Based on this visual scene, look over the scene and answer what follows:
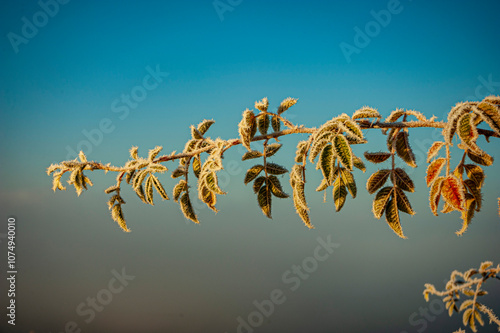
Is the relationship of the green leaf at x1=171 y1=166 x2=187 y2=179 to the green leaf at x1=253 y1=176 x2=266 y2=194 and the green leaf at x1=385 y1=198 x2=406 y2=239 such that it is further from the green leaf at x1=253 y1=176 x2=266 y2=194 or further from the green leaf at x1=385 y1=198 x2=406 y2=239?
the green leaf at x1=385 y1=198 x2=406 y2=239

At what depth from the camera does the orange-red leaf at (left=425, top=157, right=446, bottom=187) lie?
1.02m

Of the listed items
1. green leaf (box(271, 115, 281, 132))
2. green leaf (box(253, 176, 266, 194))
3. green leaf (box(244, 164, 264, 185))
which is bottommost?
green leaf (box(253, 176, 266, 194))

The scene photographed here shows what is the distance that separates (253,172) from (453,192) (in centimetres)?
64

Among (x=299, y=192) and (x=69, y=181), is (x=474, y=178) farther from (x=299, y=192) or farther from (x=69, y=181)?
(x=69, y=181)

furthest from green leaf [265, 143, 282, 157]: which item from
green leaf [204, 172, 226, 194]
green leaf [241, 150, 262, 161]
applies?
green leaf [204, 172, 226, 194]

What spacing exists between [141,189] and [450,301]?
2257 millimetres

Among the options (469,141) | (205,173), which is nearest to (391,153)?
(469,141)

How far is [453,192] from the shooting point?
0.92 m

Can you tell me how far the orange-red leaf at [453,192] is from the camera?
0.90 meters

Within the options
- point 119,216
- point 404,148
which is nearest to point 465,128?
point 404,148

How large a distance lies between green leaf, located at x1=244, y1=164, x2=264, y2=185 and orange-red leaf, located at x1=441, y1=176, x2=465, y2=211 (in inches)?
23.2

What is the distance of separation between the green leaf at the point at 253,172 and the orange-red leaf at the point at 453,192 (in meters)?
0.59

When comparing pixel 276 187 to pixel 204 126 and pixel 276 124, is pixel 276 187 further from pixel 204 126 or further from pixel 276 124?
pixel 204 126

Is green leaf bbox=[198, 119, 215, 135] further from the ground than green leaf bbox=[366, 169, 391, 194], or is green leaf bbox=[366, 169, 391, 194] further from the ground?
green leaf bbox=[198, 119, 215, 135]
